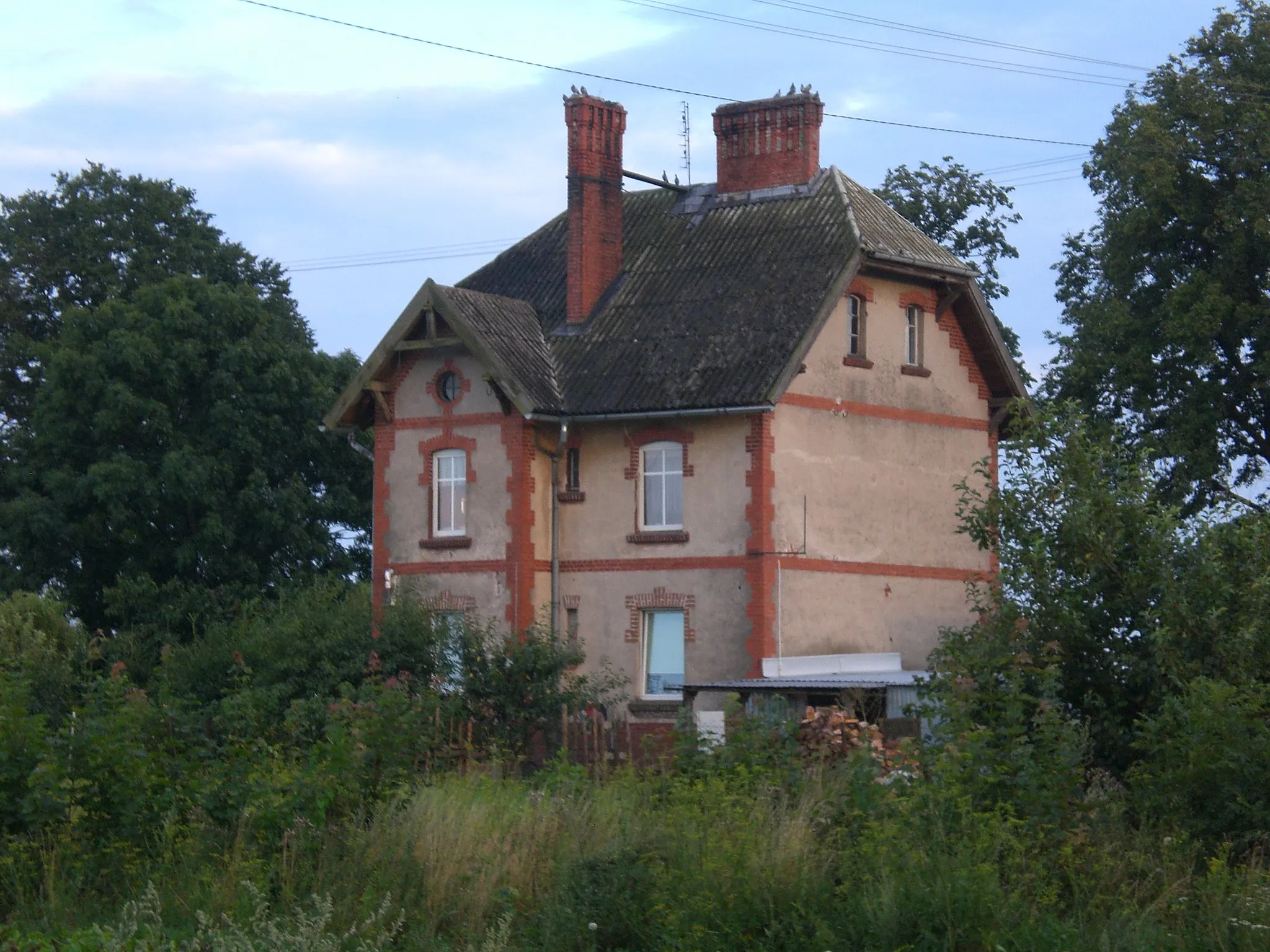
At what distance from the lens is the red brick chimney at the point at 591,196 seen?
108 feet

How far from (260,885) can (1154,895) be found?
258 inches

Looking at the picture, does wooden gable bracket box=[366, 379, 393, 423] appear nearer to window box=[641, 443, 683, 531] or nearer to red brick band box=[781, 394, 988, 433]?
window box=[641, 443, 683, 531]

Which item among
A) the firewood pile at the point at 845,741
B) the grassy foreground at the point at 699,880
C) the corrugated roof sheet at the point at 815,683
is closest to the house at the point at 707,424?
the corrugated roof sheet at the point at 815,683

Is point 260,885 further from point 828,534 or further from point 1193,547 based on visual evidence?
point 828,534

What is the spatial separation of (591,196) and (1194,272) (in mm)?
12609

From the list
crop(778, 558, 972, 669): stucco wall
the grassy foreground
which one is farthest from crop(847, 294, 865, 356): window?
the grassy foreground

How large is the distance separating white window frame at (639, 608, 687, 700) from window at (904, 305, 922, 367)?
258 inches

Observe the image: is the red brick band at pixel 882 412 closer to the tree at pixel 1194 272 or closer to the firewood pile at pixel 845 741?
the tree at pixel 1194 272

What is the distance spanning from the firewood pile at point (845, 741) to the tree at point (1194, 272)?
17.0 m

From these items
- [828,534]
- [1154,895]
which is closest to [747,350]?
[828,534]

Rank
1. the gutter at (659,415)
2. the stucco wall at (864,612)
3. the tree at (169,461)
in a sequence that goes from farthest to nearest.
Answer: the tree at (169,461) < the stucco wall at (864,612) < the gutter at (659,415)

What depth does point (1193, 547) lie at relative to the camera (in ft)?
51.6

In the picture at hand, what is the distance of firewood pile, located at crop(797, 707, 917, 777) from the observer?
13844 mm

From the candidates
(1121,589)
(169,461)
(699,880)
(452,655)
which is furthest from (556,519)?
(699,880)
